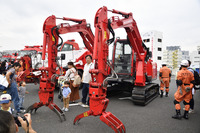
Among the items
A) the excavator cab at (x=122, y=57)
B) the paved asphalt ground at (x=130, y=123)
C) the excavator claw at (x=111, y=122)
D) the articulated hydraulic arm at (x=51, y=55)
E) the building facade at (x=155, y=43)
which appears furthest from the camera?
the building facade at (x=155, y=43)

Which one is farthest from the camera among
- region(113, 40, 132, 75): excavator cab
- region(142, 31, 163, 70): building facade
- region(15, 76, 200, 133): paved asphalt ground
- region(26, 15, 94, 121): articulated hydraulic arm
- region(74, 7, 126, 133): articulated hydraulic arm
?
region(142, 31, 163, 70): building facade

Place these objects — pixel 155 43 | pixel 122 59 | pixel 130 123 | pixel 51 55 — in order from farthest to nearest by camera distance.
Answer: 1. pixel 155 43
2. pixel 122 59
3. pixel 51 55
4. pixel 130 123

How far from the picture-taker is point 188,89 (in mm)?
4508

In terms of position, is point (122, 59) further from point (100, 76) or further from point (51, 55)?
point (100, 76)

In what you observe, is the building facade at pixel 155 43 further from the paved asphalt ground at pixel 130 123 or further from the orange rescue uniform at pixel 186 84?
the orange rescue uniform at pixel 186 84

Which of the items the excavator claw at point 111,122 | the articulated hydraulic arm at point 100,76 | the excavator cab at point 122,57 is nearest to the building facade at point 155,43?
the excavator cab at point 122,57

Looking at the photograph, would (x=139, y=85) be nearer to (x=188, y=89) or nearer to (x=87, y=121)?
(x=188, y=89)

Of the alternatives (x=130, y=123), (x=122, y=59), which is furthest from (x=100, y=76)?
(x=122, y=59)

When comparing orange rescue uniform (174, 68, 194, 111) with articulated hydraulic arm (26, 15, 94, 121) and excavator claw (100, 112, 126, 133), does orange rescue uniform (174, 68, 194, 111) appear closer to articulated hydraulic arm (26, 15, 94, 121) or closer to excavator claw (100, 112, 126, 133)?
excavator claw (100, 112, 126, 133)

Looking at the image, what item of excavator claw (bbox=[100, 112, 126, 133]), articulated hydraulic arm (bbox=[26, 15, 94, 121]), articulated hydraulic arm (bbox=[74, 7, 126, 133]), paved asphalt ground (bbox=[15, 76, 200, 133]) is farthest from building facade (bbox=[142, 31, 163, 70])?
excavator claw (bbox=[100, 112, 126, 133])

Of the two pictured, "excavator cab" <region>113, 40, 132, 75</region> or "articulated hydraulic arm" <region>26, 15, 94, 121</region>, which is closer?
"articulated hydraulic arm" <region>26, 15, 94, 121</region>

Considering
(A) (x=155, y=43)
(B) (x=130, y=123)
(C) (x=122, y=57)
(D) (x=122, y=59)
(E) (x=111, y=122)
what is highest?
(A) (x=155, y=43)

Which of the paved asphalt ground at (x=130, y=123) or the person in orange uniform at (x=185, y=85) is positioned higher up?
the person in orange uniform at (x=185, y=85)

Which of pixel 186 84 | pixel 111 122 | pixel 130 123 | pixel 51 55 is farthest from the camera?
pixel 51 55
